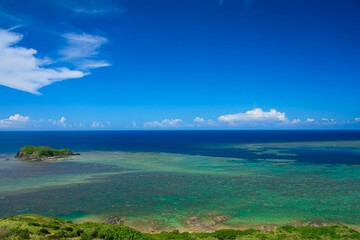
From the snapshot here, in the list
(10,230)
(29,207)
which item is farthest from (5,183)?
(10,230)

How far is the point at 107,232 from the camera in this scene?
2892 cm

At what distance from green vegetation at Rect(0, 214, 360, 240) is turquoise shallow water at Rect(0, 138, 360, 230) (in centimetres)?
634

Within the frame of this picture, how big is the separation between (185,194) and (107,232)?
28898 millimetres

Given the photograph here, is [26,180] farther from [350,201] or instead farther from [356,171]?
[356,171]

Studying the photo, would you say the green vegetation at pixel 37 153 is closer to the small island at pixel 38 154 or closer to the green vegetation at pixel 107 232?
the small island at pixel 38 154

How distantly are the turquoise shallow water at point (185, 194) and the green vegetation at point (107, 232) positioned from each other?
634cm

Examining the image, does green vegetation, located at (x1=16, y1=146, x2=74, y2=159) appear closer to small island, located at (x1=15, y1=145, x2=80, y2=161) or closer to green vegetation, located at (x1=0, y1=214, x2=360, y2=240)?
small island, located at (x1=15, y1=145, x2=80, y2=161)

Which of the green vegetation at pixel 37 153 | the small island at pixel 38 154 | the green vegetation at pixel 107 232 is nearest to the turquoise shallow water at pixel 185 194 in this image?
the green vegetation at pixel 107 232

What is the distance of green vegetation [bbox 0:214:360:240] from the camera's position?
2666 centimetres

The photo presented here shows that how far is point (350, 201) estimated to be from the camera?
165ft

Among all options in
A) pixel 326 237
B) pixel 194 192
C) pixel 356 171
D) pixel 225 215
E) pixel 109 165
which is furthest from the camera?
pixel 109 165

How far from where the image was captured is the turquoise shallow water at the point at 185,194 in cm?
4422

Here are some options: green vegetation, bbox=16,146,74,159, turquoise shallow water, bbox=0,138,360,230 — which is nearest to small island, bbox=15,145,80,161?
green vegetation, bbox=16,146,74,159

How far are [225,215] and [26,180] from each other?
5115 centimetres
